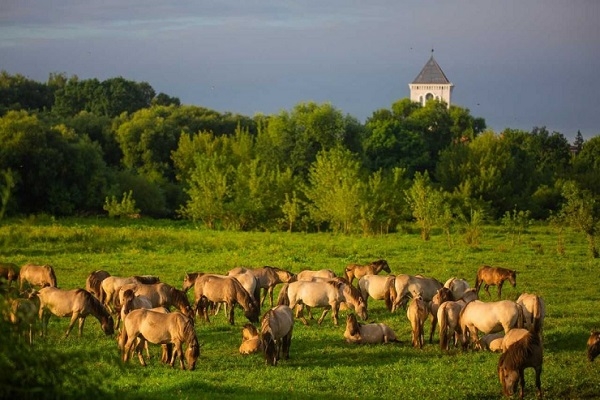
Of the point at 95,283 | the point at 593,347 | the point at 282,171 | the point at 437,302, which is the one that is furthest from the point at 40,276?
the point at 282,171

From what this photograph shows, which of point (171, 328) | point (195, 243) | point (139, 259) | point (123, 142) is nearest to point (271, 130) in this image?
point (123, 142)

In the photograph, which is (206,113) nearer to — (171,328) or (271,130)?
(271,130)

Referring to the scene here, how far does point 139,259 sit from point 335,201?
1798 centimetres

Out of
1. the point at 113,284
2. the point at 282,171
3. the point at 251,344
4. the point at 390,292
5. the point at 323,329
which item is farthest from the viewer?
the point at 282,171

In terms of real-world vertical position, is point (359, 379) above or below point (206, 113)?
below

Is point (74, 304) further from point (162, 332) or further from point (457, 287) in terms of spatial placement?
point (457, 287)

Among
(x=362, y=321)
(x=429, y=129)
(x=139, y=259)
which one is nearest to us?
(x=362, y=321)

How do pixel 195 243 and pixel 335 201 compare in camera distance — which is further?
pixel 335 201

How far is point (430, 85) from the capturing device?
14838 cm

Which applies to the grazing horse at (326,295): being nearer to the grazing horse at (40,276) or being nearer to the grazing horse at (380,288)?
the grazing horse at (380,288)

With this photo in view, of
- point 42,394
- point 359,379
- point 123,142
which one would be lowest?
point 359,379

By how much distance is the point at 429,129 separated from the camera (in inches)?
3875

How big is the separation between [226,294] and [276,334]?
12.7 ft

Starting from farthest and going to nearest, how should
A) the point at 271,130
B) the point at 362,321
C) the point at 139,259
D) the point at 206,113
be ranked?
the point at 206,113
the point at 271,130
the point at 139,259
the point at 362,321
